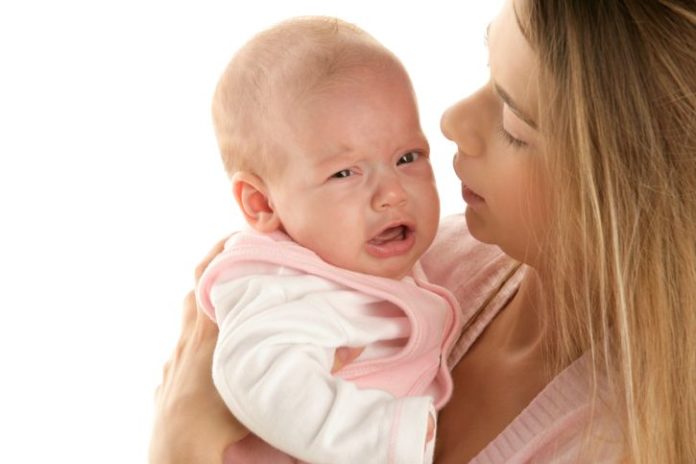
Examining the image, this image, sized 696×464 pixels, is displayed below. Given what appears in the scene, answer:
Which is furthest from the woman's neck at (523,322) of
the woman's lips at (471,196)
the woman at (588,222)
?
the woman's lips at (471,196)

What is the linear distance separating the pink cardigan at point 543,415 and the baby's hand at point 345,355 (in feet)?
0.70

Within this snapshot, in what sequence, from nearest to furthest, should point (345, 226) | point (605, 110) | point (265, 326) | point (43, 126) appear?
point (605, 110)
point (265, 326)
point (345, 226)
point (43, 126)

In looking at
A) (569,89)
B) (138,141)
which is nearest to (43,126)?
(138,141)

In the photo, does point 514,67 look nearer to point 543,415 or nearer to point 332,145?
point 332,145

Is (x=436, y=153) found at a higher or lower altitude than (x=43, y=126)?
lower

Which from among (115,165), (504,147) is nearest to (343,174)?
(504,147)

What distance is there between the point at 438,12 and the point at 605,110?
6.14 ft

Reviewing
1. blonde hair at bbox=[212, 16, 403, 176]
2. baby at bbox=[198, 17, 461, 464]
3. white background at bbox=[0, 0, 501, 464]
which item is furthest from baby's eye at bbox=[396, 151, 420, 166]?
white background at bbox=[0, 0, 501, 464]

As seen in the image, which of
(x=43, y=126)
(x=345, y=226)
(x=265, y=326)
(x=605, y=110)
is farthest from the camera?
(x=43, y=126)

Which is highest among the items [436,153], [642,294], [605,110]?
[605,110]

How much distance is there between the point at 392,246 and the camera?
1803mm

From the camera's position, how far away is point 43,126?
325 centimetres

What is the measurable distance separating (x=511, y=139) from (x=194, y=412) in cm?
64

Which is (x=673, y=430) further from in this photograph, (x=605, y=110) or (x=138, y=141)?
(x=138, y=141)
